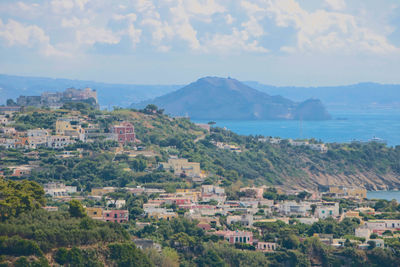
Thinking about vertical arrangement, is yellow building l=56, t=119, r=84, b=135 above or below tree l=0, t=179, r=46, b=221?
above

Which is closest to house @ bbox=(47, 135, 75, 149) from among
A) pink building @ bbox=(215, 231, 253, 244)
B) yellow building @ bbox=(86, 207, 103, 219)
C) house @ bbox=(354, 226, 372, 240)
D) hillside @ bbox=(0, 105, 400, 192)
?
hillside @ bbox=(0, 105, 400, 192)

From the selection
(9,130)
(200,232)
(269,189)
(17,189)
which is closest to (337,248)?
(200,232)

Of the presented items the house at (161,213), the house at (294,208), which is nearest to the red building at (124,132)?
the house at (294,208)

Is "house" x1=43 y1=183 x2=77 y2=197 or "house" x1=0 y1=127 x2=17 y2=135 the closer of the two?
"house" x1=43 y1=183 x2=77 y2=197

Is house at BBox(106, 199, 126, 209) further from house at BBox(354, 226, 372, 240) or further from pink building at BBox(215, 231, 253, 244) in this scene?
house at BBox(354, 226, 372, 240)

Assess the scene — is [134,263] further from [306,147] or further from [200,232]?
[306,147]

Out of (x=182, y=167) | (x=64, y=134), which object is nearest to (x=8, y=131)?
(x=64, y=134)

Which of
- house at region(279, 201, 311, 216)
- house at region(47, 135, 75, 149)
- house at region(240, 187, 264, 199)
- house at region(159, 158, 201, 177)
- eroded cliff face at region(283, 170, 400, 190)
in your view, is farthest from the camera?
eroded cliff face at region(283, 170, 400, 190)
